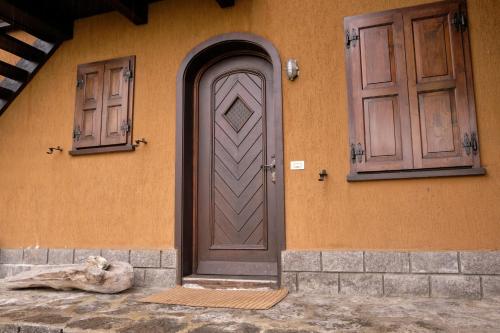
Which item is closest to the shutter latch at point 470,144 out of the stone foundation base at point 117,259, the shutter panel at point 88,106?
the stone foundation base at point 117,259

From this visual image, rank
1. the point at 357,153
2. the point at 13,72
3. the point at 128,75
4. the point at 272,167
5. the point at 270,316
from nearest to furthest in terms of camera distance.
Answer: the point at 270,316, the point at 357,153, the point at 272,167, the point at 128,75, the point at 13,72

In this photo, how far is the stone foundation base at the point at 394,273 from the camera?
3705 millimetres

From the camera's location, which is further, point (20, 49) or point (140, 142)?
point (20, 49)

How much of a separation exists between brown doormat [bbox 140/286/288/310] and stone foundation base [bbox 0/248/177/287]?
1.06 feet

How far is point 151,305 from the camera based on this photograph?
372 centimetres

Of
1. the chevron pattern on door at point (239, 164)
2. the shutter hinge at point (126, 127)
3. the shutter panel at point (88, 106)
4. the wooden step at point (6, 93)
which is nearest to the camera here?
the chevron pattern on door at point (239, 164)

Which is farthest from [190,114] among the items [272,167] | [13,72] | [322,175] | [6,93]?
[6,93]

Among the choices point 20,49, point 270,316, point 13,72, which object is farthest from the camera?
point 13,72

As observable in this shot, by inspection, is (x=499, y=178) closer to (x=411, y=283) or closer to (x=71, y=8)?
(x=411, y=283)

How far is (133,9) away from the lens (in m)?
4.96

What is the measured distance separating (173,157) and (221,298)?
1735 millimetres

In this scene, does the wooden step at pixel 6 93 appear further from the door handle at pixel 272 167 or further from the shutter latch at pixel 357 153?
the shutter latch at pixel 357 153

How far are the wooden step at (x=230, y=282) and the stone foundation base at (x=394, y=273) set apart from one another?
213mm

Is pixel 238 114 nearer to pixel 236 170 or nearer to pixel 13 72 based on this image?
pixel 236 170
